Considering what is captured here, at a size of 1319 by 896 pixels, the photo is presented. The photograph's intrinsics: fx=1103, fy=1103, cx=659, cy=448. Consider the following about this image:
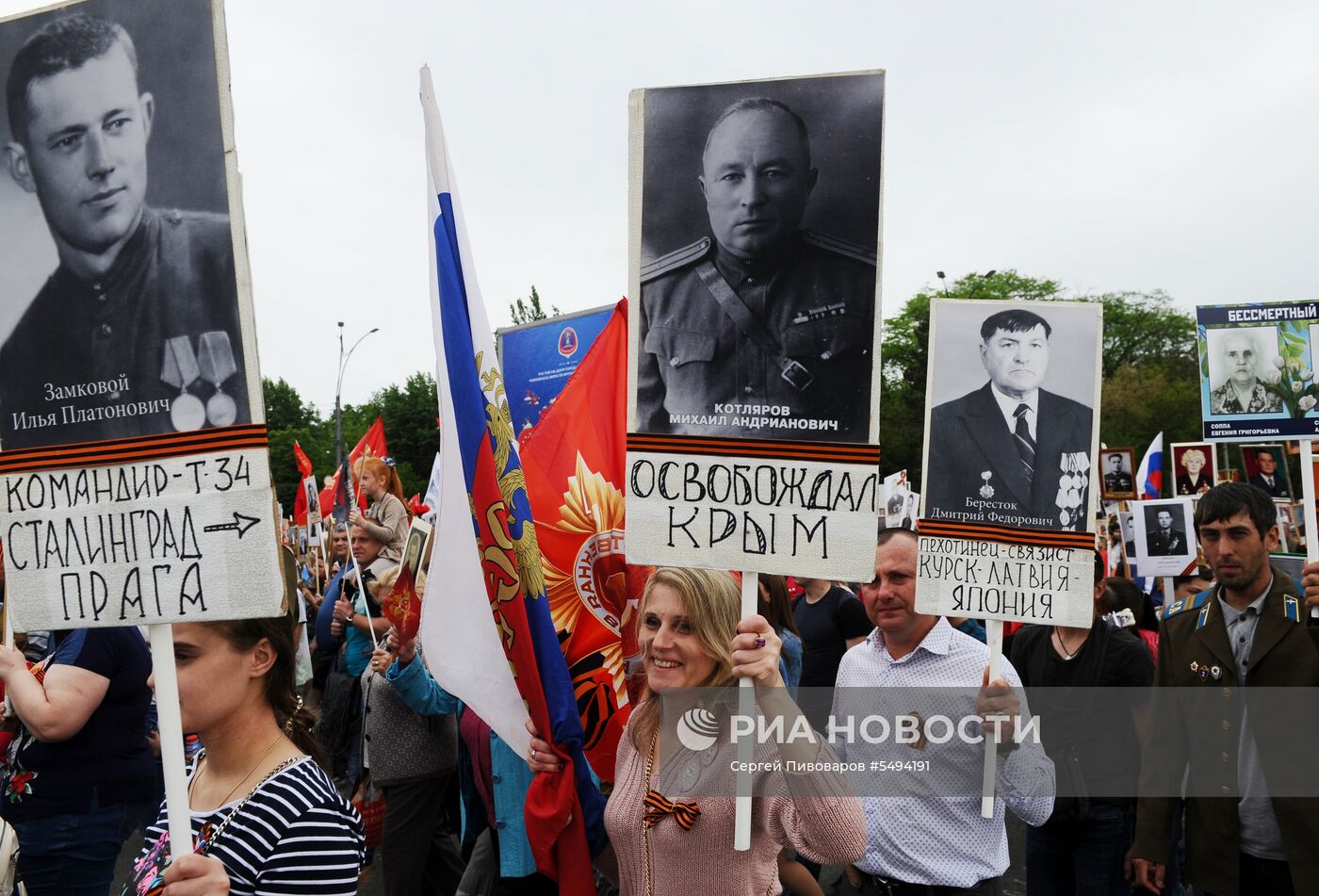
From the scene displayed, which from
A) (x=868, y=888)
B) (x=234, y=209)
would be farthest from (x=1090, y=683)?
(x=234, y=209)

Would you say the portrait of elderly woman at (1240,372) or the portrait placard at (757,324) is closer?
the portrait placard at (757,324)

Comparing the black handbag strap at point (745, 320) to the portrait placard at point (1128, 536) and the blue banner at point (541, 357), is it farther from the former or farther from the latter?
the portrait placard at point (1128, 536)

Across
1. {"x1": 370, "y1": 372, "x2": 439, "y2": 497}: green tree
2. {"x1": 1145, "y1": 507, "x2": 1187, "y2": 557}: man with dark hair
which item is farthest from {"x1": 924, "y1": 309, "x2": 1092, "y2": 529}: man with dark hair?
{"x1": 370, "y1": 372, "x2": 439, "y2": 497}: green tree

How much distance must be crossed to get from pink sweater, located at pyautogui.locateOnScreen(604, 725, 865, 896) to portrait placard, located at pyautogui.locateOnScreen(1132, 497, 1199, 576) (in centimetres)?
835

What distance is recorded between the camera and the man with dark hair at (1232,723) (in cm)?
432

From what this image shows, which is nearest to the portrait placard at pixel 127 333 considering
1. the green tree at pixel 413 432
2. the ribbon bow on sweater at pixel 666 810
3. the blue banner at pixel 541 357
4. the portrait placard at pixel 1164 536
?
the ribbon bow on sweater at pixel 666 810

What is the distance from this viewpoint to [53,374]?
2.51 m

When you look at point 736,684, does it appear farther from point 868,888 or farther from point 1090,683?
point 1090,683

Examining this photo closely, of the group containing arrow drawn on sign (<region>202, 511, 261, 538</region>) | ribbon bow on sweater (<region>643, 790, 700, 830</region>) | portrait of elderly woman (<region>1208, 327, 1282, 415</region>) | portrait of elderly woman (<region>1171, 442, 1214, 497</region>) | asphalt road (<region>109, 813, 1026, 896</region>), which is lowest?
asphalt road (<region>109, 813, 1026, 896</region>)

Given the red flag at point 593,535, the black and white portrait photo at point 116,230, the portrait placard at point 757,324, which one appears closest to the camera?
the black and white portrait photo at point 116,230

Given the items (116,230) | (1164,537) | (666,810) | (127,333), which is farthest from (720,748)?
(1164,537)

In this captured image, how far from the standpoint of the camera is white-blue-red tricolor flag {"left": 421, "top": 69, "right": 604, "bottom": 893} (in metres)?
3.42

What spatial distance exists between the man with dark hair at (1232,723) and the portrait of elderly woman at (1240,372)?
896 millimetres

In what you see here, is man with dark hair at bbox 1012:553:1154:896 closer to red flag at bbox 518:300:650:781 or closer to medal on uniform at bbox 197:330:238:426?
red flag at bbox 518:300:650:781
